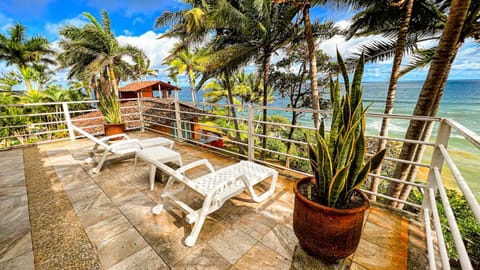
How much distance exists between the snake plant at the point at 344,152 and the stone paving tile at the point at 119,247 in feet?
4.97

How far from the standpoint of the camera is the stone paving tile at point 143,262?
1428mm

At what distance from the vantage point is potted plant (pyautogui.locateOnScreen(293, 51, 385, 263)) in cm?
128

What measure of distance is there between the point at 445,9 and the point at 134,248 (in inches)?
335

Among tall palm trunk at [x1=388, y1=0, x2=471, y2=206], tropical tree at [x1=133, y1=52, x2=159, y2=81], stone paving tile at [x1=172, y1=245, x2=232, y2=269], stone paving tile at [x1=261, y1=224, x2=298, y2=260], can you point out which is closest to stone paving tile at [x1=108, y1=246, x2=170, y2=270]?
stone paving tile at [x1=172, y1=245, x2=232, y2=269]

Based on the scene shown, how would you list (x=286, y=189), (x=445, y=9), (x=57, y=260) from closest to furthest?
(x=57, y=260) → (x=286, y=189) → (x=445, y=9)

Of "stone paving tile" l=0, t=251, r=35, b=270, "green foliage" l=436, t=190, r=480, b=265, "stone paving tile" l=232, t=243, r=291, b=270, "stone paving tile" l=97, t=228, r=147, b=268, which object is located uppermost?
"stone paving tile" l=232, t=243, r=291, b=270

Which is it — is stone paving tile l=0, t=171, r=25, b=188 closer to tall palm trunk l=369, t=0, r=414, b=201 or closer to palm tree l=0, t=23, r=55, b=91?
tall palm trunk l=369, t=0, r=414, b=201

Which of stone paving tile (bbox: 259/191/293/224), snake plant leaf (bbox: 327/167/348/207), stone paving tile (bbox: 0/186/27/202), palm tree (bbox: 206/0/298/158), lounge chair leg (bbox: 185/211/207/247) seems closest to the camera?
snake plant leaf (bbox: 327/167/348/207)

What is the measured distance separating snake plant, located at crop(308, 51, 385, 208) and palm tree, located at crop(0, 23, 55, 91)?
70.8 ft

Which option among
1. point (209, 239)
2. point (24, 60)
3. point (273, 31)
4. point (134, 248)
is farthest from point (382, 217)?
point (24, 60)

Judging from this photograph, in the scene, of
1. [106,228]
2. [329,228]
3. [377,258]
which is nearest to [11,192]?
[106,228]

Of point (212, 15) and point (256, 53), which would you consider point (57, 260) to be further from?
point (256, 53)

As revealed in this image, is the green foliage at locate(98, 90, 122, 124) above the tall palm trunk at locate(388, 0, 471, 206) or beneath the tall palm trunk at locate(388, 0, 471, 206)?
beneath

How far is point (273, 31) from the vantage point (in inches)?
299
